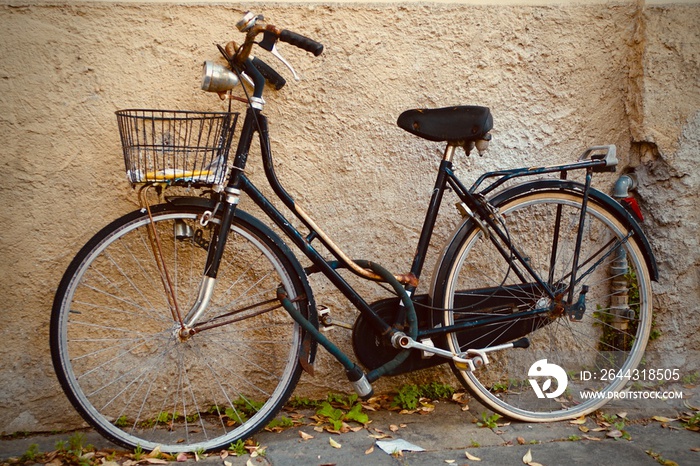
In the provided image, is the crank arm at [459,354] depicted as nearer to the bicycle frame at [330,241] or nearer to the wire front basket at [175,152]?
the bicycle frame at [330,241]

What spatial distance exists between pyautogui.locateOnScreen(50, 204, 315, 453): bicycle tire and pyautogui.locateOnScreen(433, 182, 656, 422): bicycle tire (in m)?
0.94

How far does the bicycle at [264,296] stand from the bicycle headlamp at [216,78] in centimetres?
17

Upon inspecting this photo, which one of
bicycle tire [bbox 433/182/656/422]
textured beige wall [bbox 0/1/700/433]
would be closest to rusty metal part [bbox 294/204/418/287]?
bicycle tire [bbox 433/182/656/422]

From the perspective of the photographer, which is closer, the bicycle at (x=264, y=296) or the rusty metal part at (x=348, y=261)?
the bicycle at (x=264, y=296)

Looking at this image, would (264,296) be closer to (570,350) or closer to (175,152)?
(175,152)

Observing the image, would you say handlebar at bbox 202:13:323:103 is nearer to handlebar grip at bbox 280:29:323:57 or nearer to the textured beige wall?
handlebar grip at bbox 280:29:323:57

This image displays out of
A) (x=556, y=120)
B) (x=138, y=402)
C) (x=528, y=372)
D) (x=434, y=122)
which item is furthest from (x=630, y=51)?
(x=138, y=402)

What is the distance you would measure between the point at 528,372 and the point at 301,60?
7.51 ft

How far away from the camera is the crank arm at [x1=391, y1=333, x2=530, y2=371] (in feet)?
10.3

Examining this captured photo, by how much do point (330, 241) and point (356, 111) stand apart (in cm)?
85

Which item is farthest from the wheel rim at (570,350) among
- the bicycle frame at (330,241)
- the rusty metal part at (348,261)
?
the rusty metal part at (348,261)

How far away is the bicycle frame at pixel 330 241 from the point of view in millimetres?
2910

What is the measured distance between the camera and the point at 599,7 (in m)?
3.70

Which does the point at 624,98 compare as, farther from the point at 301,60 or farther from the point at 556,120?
the point at 301,60
